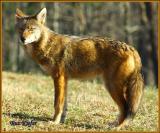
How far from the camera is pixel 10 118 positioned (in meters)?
10.8

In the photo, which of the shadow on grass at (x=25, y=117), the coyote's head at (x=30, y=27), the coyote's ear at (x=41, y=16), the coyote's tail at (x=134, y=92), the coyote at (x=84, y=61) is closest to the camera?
the coyote's tail at (x=134, y=92)

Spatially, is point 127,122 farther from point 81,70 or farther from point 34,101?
point 34,101

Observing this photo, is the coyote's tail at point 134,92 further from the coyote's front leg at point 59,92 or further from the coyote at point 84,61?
the coyote's front leg at point 59,92

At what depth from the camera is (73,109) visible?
12.1m

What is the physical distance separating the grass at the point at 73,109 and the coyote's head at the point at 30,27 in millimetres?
1778

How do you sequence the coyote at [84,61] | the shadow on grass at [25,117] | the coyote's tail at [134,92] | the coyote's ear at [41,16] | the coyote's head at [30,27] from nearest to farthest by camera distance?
the coyote's tail at [134,92], the coyote at [84,61], the coyote's head at [30,27], the shadow on grass at [25,117], the coyote's ear at [41,16]

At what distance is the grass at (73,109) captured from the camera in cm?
1017

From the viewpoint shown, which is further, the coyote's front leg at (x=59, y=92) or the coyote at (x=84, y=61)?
the coyote's front leg at (x=59, y=92)

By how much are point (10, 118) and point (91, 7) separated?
1402 inches

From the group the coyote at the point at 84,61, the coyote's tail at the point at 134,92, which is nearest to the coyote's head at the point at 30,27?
the coyote at the point at 84,61

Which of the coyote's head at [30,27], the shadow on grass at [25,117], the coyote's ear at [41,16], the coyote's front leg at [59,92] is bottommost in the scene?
the shadow on grass at [25,117]

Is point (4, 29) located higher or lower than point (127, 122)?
higher

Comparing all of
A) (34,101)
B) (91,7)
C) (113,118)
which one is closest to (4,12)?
(91,7)

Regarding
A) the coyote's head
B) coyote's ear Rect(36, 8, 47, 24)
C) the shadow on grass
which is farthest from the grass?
coyote's ear Rect(36, 8, 47, 24)
